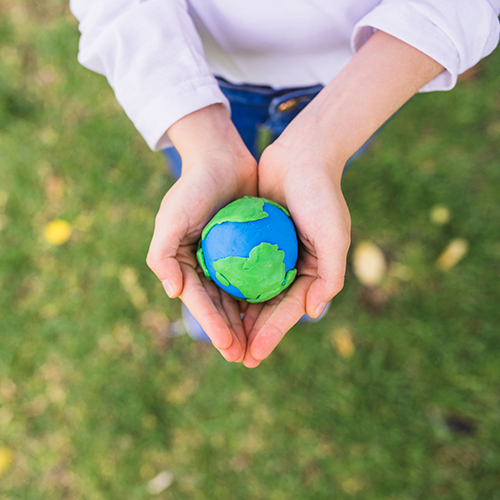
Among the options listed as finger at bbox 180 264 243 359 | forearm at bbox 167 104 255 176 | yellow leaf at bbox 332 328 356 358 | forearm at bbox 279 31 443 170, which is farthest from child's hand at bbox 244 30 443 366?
yellow leaf at bbox 332 328 356 358

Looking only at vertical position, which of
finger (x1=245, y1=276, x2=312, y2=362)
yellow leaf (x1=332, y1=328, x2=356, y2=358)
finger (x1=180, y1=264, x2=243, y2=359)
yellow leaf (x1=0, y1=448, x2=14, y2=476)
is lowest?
yellow leaf (x1=0, y1=448, x2=14, y2=476)

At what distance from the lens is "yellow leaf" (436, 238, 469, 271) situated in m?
2.97

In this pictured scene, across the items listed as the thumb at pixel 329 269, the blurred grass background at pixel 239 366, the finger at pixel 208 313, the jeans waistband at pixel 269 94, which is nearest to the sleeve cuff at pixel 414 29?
the jeans waistband at pixel 269 94

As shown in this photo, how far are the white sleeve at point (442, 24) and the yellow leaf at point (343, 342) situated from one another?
1.94m

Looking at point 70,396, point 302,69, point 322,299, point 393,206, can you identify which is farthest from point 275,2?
point 70,396

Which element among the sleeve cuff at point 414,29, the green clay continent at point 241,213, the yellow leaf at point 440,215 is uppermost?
the sleeve cuff at point 414,29

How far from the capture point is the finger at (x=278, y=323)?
1583 mm

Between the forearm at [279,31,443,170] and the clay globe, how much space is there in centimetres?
34

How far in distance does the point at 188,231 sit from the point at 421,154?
2.31 metres

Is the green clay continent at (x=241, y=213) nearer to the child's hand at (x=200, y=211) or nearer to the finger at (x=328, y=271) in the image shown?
the child's hand at (x=200, y=211)

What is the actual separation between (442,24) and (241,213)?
987mm

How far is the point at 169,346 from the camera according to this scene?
116 inches

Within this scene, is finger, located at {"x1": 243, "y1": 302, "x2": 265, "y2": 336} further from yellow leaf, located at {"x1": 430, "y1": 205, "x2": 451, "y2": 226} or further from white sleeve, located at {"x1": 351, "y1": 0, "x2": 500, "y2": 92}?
yellow leaf, located at {"x1": 430, "y1": 205, "x2": 451, "y2": 226}

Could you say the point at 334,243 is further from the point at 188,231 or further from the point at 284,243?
the point at 188,231
